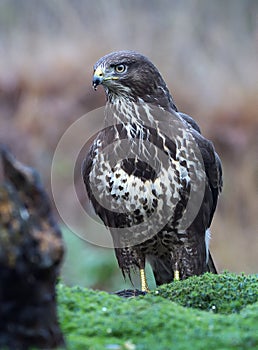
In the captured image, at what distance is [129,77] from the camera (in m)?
5.32

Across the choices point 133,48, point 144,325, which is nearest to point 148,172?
point 144,325

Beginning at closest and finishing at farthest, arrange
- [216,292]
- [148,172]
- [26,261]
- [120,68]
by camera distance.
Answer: [26,261] < [216,292] < [148,172] < [120,68]

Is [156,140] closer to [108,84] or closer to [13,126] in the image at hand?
[108,84]

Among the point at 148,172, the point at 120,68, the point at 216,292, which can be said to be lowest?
the point at 216,292

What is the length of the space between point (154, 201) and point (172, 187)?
16cm

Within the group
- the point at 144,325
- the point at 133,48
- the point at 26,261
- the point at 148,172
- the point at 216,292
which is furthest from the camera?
the point at 133,48

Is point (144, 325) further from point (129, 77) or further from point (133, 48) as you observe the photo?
point (133, 48)

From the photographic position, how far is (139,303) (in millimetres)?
3072

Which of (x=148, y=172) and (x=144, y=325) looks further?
(x=148, y=172)

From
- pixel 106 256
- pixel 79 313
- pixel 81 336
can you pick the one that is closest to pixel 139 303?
pixel 79 313

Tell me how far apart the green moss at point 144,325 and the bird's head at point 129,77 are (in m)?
2.26

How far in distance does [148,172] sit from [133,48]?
7.11 metres

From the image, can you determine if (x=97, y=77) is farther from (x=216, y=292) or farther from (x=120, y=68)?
(x=216, y=292)

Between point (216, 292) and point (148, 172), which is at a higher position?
point (148, 172)
